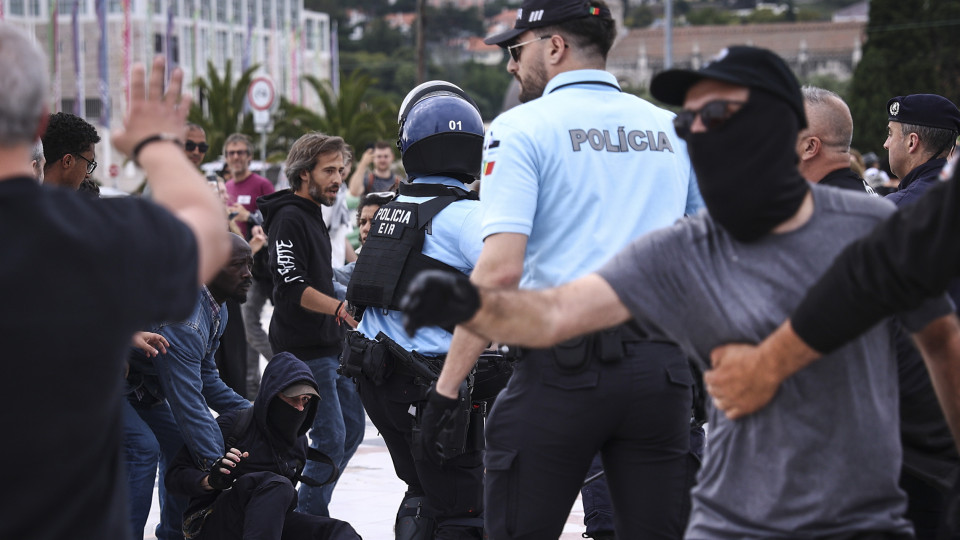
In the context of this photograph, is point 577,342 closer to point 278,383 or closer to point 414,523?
point 414,523

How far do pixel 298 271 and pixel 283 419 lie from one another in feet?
4.13

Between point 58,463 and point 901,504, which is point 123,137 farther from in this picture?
point 901,504

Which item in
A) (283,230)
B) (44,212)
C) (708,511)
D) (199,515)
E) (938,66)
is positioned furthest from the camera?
(938,66)

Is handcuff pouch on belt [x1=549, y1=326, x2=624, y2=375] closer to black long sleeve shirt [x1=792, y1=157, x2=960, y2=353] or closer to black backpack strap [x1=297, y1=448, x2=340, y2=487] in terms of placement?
black long sleeve shirt [x1=792, y1=157, x2=960, y2=353]

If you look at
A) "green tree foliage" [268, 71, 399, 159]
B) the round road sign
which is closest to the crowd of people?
the round road sign

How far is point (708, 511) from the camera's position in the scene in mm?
2500

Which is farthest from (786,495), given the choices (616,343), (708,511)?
(616,343)

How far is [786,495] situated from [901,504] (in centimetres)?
26

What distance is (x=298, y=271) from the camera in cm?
632

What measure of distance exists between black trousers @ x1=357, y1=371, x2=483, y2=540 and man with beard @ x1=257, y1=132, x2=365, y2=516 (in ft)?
5.06

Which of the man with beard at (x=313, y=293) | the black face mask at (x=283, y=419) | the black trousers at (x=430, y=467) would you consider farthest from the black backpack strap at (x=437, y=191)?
the man with beard at (x=313, y=293)

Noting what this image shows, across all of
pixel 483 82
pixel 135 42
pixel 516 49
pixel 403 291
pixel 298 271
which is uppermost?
pixel 135 42

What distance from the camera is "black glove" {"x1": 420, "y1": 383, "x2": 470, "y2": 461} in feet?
12.3

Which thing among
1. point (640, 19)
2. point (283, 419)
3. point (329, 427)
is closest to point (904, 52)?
point (329, 427)
